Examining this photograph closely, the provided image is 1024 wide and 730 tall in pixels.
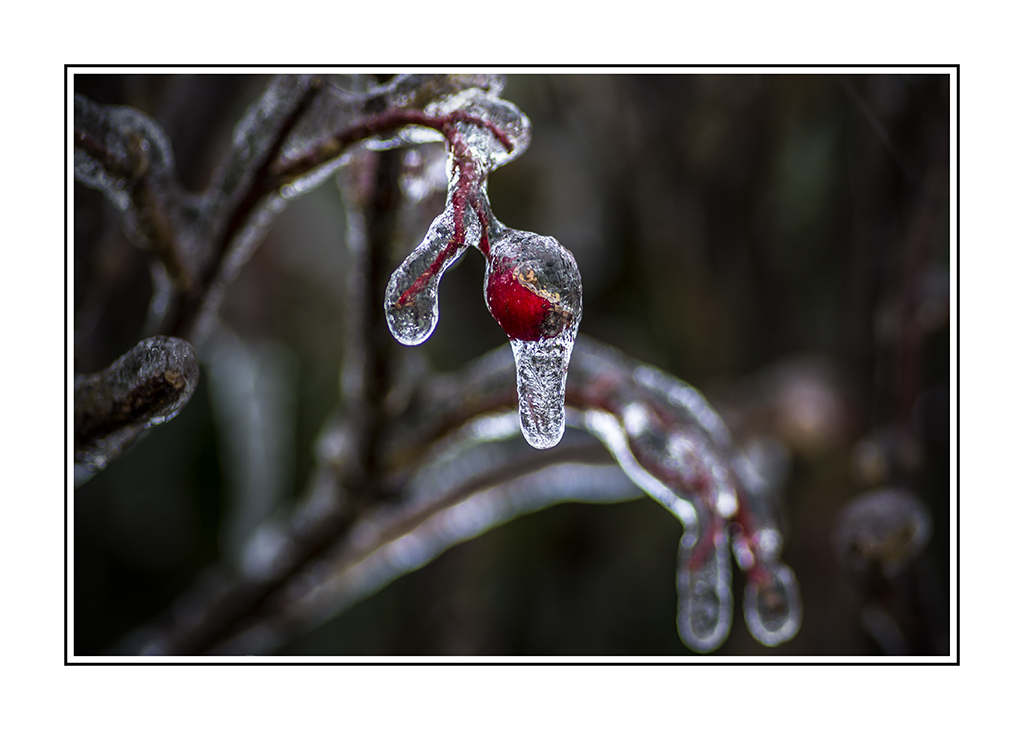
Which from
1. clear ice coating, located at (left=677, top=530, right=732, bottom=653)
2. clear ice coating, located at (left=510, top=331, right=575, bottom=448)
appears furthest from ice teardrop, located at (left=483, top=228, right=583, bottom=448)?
clear ice coating, located at (left=677, top=530, right=732, bottom=653)

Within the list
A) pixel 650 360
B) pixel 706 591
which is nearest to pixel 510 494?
pixel 706 591

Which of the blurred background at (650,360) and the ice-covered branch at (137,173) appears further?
the blurred background at (650,360)

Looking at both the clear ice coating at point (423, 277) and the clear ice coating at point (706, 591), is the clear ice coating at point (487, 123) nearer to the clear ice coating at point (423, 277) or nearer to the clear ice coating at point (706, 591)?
the clear ice coating at point (423, 277)

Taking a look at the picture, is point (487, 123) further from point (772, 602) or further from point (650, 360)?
point (650, 360)

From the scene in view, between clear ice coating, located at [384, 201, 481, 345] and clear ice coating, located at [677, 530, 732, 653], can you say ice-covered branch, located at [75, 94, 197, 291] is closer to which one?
clear ice coating, located at [384, 201, 481, 345]

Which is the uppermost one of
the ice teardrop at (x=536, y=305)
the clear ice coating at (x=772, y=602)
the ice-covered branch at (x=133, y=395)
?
the ice teardrop at (x=536, y=305)

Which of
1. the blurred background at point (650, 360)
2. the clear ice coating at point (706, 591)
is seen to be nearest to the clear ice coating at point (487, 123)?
the clear ice coating at point (706, 591)

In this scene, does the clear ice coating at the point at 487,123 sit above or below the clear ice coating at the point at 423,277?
above
